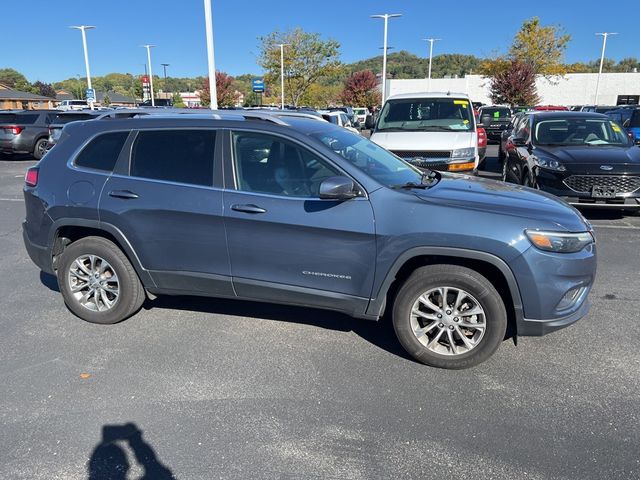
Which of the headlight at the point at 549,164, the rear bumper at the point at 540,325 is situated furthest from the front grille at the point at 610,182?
the rear bumper at the point at 540,325

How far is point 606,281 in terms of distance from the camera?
17.5 feet

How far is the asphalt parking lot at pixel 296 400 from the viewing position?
2631mm

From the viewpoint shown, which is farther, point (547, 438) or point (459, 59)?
point (459, 59)

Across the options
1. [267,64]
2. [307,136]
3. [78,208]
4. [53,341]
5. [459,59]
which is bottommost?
[53,341]

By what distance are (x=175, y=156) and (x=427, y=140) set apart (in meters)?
5.67

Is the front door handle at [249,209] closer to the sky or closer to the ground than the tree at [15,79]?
closer to the ground

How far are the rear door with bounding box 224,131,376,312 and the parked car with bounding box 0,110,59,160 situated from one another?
16.5 metres

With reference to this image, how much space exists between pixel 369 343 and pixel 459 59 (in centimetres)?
11164

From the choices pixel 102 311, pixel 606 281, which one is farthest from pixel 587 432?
pixel 102 311

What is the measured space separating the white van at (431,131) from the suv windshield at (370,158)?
3921 millimetres

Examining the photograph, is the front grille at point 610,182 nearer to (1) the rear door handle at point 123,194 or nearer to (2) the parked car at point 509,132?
(2) the parked car at point 509,132

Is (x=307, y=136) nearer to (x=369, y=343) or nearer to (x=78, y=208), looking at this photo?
(x=369, y=343)

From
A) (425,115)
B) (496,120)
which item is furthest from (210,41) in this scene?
(496,120)

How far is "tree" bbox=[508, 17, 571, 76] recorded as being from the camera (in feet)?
150
